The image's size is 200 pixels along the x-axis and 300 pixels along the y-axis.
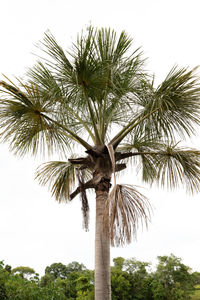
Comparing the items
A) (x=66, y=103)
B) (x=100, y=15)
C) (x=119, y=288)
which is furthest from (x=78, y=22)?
(x=119, y=288)

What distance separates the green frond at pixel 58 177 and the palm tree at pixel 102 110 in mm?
514

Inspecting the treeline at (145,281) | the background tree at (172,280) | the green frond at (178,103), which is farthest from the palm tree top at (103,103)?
the background tree at (172,280)

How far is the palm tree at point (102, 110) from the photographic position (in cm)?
421

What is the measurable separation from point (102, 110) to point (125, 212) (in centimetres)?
220

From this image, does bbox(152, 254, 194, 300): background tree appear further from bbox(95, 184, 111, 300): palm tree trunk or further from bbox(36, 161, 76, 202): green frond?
bbox(95, 184, 111, 300): palm tree trunk

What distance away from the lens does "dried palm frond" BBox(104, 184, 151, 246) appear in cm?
334

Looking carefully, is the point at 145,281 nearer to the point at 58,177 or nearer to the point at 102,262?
the point at 58,177

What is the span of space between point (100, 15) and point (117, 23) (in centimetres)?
34

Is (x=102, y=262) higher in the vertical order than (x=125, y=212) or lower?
lower

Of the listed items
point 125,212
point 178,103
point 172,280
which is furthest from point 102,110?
point 172,280

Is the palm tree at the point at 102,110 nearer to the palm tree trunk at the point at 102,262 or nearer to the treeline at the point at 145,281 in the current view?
the palm tree trunk at the point at 102,262

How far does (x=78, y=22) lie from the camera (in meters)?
4.56

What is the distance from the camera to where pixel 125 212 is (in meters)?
3.36

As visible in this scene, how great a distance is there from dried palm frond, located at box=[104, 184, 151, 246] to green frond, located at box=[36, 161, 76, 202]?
2.47 m
